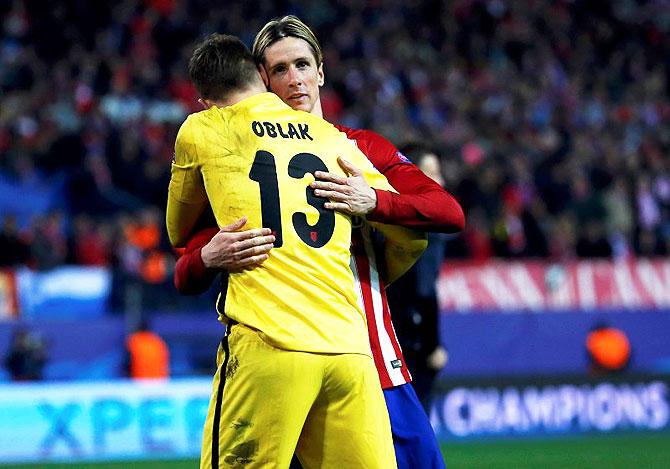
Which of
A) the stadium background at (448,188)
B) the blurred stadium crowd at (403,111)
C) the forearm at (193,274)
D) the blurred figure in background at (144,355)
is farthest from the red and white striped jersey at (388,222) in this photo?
the blurred stadium crowd at (403,111)

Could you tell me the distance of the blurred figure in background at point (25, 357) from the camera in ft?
43.4

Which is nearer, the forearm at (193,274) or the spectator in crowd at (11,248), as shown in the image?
the forearm at (193,274)

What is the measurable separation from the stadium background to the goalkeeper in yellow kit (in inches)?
292

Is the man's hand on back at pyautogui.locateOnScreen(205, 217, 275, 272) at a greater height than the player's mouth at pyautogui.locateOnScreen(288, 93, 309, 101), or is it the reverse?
the player's mouth at pyautogui.locateOnScreen(288, 93, 309, 101)

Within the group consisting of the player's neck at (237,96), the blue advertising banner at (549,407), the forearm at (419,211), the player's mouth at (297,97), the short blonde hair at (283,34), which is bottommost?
the blue advertising banner at (549,407)

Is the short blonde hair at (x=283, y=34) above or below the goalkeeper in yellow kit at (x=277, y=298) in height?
above

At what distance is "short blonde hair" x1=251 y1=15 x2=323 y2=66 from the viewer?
4.57m

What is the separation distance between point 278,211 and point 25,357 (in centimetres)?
989

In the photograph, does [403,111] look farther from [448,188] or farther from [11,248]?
[11,248]

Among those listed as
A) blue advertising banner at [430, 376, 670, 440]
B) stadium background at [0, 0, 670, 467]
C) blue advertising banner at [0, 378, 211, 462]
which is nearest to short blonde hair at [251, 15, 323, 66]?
stadium background at [0, 0, 670, 467]

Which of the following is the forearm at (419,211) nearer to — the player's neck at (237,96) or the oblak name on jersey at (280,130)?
the oblak name on jersey at (280,130)

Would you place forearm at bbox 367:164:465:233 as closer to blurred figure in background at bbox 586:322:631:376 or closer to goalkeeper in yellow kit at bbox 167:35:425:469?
goalkeeper in yellow kit at bbox 167:35:425:469

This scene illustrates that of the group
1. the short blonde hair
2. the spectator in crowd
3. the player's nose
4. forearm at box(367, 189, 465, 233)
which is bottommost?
forearm at box(367, 189, 465, 233)

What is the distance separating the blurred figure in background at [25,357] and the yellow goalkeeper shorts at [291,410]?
9.67 m
